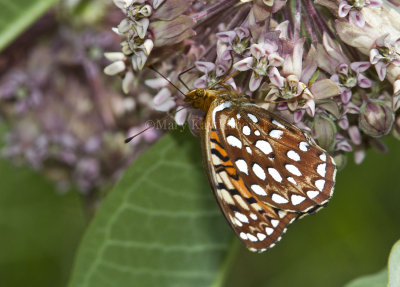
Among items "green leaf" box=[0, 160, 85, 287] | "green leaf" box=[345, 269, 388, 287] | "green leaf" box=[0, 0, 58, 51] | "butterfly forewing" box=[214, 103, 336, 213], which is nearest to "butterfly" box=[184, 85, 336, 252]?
"butterfly forewing" box=[214, 103, 336, 213]

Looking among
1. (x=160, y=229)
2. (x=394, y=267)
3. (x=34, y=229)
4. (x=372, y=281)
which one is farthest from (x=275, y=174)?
(x=34, y=229)

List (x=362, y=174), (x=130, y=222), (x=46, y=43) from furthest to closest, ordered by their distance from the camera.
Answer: (x=362, y=174), (x=46, y=43), (x=130, y=222)

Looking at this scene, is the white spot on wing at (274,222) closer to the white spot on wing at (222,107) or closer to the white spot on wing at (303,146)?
the white spot on wing at (303,146)

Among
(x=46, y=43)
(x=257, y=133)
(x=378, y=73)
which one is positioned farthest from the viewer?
(x=46, y=43)

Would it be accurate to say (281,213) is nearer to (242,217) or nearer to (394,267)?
(242,217)

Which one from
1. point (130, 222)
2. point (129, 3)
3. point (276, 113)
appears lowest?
point (130, 222)

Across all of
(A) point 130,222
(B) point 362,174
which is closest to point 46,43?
(A) point 130,222

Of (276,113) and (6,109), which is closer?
(276,113)

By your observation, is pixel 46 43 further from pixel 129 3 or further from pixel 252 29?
pixel 252 29
